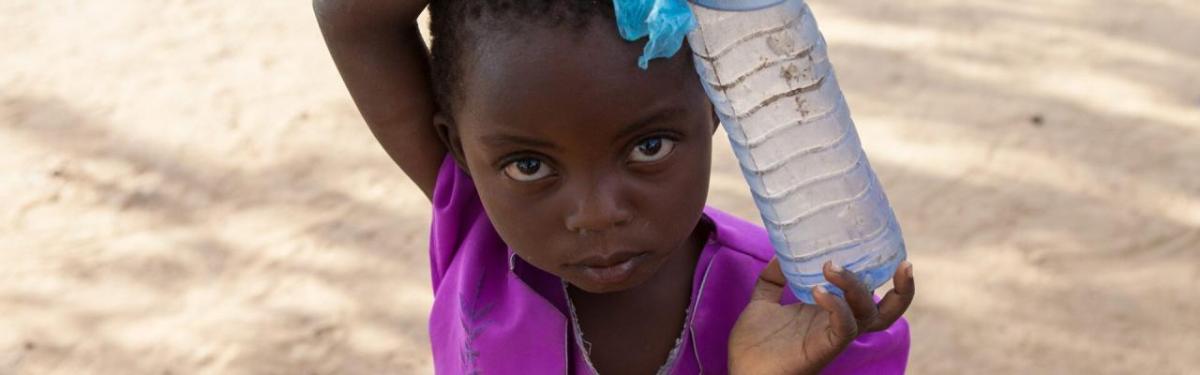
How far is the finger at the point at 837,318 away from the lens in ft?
5.60

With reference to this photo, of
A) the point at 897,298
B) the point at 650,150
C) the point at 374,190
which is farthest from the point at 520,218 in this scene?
the point at 374,190

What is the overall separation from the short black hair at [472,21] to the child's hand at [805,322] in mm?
376

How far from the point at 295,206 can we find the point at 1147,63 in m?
2.03

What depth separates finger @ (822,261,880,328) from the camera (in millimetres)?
1708

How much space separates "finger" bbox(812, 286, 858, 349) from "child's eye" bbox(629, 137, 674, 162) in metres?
0.22

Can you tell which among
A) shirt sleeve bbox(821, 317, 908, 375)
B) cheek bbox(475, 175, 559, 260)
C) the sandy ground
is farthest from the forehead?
the sandy ground

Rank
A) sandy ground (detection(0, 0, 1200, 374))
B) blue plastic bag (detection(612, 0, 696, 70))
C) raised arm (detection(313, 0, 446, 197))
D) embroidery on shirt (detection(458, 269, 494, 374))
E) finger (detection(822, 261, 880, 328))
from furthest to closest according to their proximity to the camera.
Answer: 1. sandy ground (detection(0, 0, 1200, 374))
2. embroidery on shirt (detection(458, 269, 494, 374))
3. raised arm (detection(313, 0, 446, 197))
4. finger (detection(822, 261, 880, 328))
5. blue plastic bag (detection(612, 0, 696, 70))

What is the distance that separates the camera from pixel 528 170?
1751 mm

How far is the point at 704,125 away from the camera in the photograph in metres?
1.79

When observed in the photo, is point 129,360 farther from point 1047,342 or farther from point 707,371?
point 1047,342

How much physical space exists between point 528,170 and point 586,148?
0.29ft

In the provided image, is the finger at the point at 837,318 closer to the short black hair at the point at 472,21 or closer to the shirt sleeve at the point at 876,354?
the shirt sleeve at the point at 876,354

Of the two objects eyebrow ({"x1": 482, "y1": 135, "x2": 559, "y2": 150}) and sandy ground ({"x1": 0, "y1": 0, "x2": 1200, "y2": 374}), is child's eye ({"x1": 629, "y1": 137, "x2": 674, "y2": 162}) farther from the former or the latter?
sandy ground ({"x1": 0, "y1": 0, "x2": 1200, "y2": 374})

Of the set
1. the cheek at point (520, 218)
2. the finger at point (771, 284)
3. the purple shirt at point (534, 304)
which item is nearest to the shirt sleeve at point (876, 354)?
the purple shirt at point (534, 304)
